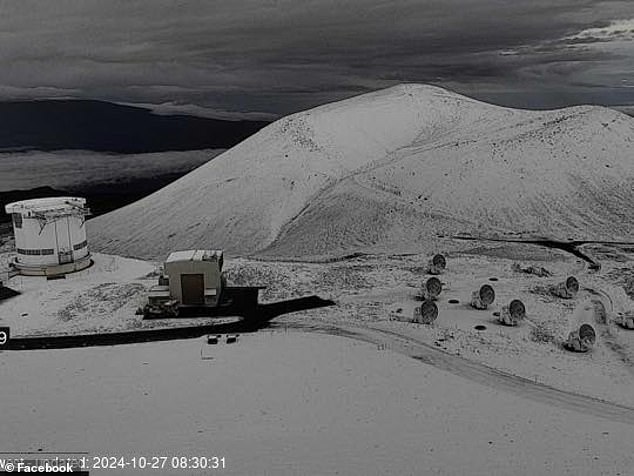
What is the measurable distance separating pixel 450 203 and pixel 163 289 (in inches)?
1262

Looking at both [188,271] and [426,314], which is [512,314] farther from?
[188,271]

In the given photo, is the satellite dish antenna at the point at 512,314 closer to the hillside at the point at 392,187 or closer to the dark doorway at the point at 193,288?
the dark doorway at the point at 193,288

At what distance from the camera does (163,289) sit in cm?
2658

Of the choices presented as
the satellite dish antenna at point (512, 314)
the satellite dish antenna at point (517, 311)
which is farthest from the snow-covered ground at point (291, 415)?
the satellite dish antenna at point (517, 311)

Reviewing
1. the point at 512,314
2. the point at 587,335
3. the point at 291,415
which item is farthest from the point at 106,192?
the point at 291,415

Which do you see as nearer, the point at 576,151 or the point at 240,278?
the point at 240,278

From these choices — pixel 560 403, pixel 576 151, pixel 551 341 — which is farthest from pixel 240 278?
pixel 576 151

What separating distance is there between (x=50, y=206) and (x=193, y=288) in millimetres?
11265

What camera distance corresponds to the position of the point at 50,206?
105 ft

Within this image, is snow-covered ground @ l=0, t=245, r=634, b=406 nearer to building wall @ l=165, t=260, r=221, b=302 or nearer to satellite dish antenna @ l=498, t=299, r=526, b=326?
satellite dish antenna @ l=498, t=299, r=526, b=326

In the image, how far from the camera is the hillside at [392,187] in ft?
157

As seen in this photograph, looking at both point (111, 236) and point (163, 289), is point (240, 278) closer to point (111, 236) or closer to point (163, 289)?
point (163, 289)

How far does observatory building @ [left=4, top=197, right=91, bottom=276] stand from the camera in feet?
102

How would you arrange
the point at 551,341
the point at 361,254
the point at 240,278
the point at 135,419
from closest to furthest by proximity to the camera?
the point at 135,419, the point at 551,341, the point at 240,278, the point at 361,254
